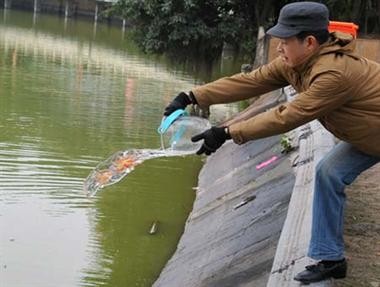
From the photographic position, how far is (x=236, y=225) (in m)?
8.36

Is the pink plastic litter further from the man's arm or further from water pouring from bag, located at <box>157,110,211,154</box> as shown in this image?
the man's arm

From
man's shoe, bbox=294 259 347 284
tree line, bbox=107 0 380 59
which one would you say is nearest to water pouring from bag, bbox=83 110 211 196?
man's shoe, bbox=294 259 347 284

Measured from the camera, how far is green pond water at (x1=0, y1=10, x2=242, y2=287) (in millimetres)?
8250

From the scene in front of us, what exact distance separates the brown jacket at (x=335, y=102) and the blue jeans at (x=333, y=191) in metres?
0.11

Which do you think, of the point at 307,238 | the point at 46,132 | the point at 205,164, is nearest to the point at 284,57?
the point at 307,238

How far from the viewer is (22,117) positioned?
656 inches

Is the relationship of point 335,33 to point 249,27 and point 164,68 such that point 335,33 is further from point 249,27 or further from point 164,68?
point 164,68

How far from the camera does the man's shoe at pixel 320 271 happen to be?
15.7 feet

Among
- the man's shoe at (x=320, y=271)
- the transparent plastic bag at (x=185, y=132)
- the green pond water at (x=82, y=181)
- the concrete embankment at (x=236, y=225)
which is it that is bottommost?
the green pond water at (x=82, y=181)

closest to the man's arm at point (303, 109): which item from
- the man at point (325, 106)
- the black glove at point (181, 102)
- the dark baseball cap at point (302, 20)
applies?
the man at point (325, 106)

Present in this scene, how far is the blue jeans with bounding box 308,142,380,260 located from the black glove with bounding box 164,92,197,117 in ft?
3.19

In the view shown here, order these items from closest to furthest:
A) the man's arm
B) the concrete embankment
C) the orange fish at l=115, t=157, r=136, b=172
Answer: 1. the man's arm
2. the concrete embankment
3. the orange fish at l=115, t=157, r=136, b=172

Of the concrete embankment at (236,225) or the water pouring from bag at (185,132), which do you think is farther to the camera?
the concrete embankment at (236,225)

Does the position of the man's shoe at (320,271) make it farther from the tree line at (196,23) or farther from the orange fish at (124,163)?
the tree line at (196,23)
